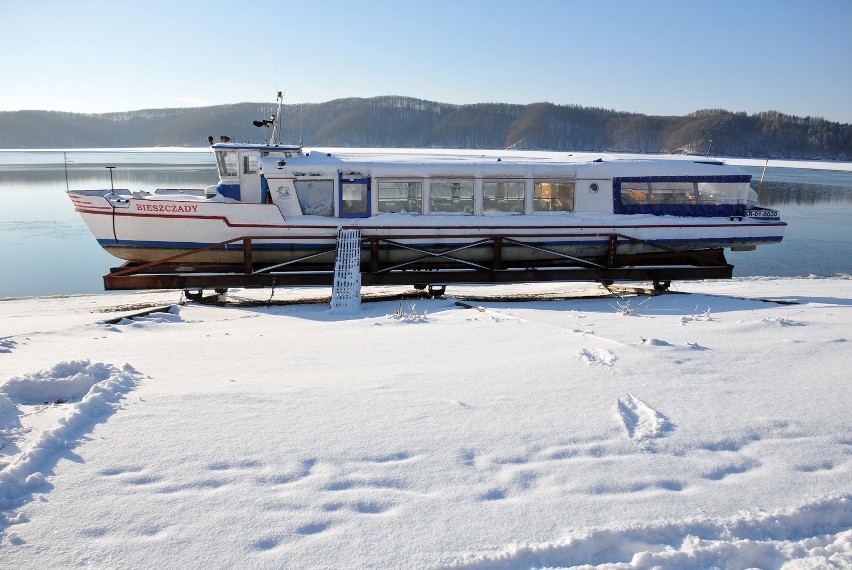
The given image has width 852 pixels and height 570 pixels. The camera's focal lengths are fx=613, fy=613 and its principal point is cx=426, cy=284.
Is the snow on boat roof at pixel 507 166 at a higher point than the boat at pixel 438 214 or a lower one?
higher

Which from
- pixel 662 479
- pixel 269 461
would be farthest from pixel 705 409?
pixel 269 461

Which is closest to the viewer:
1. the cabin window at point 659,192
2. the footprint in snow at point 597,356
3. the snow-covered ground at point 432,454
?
the snow-covered ground at point 432,454

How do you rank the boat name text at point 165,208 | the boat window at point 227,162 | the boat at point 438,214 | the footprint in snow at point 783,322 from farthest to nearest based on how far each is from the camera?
the boat window at point 227,162, the boat at point 438,214, the boat name text at point 165,208, the footprint in snow at point 783,322

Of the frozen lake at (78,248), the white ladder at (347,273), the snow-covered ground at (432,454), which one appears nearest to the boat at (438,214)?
the white ladder at (347,273)

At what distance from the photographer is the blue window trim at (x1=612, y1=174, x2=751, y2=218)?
15.2 metres

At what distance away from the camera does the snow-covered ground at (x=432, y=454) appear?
138 inches

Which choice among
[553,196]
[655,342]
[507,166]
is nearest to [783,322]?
[655,342]

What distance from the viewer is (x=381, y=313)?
11086mm

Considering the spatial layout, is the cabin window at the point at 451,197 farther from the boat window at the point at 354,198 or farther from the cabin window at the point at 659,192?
the cabin window at the point at 659,192

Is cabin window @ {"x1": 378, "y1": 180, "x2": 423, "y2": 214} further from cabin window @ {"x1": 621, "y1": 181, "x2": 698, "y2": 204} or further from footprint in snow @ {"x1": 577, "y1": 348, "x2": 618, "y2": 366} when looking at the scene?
footprint in snow @ {"x1": 577, "y1": 348, "x2": 618, "y2": 366}

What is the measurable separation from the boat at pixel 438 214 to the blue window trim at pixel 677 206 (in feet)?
0.09

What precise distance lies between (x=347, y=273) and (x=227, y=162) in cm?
513

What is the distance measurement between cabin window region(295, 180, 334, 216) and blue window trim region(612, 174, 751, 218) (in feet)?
22.8

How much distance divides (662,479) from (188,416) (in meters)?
3.64
